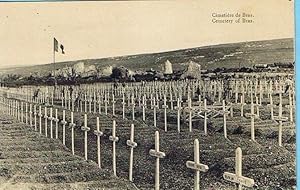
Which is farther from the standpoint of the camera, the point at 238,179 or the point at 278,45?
the point at 278,45

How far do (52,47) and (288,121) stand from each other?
69 cm

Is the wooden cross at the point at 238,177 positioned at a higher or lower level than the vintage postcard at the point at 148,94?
lower

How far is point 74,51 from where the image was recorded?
1661 millimetres

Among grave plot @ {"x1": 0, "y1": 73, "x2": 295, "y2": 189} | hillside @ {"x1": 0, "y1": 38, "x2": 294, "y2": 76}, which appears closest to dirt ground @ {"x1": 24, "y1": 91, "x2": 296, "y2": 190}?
grave plot @ {"x1": 0, "y1": 73, "x2": 295, "y2": 189}

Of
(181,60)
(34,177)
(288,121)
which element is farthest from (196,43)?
(34,177)

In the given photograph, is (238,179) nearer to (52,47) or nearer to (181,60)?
(181,60)

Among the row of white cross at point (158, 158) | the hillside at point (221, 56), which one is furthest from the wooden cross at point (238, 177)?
the hillside at point (221, 56)

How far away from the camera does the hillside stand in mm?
1672

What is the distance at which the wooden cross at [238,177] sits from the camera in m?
1.58

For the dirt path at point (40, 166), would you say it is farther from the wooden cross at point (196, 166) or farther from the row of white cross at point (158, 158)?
the wooden cross at point (196, 166)

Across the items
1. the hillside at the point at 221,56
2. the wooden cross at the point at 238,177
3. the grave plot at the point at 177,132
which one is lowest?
the wooden cross at the point at 238,177

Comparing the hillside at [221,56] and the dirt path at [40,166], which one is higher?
the hillside at [221,56]

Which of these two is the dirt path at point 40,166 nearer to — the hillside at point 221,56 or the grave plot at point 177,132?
the grave plot at point 177,132

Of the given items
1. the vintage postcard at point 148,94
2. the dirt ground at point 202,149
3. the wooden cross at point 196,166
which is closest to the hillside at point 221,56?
the vintage postcard at point 148,94
